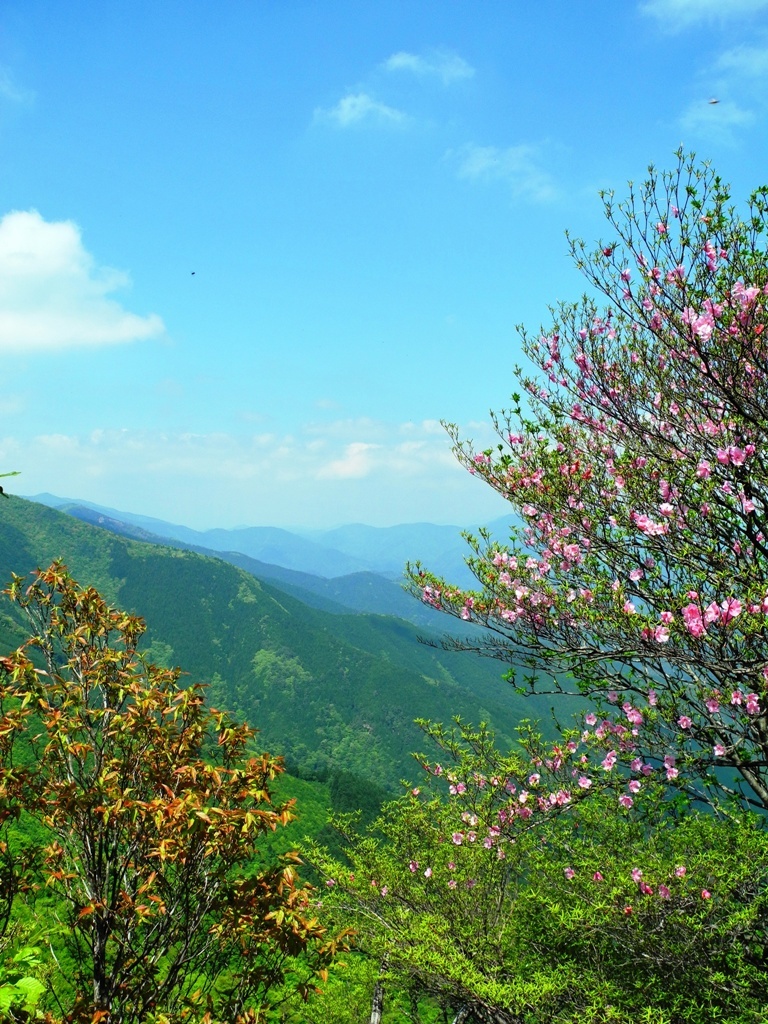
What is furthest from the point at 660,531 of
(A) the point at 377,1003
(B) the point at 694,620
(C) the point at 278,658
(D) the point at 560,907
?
(C) the point at 278,658

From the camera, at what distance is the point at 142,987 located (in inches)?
176

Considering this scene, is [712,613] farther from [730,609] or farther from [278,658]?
[278,658]

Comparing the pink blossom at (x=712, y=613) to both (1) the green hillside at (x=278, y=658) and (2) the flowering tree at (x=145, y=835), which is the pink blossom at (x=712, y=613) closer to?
(2) the flowering tree at (x=145, y=835)

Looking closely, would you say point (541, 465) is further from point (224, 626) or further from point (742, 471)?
point (224, 626)

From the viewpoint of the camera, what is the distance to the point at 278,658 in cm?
14762

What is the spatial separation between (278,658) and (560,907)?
146 metres

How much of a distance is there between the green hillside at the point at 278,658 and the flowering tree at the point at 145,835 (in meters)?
109

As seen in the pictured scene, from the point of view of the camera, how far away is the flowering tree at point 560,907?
23.8 ft

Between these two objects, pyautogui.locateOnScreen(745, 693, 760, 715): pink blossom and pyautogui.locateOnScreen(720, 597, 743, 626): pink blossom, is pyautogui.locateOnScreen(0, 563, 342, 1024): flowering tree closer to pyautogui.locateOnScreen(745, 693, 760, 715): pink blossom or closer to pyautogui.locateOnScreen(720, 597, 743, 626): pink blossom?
pyautogui.locateOnScreen(720, 597, 743, 626): pink blossom

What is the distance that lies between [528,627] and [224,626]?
157 m

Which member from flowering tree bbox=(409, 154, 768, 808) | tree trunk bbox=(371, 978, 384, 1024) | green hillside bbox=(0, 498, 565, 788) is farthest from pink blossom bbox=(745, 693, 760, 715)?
green hillside bbox=(0, 498, 565, 788)

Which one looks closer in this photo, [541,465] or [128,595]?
[541,465]

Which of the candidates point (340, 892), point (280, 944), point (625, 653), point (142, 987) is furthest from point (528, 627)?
point (340, 892)

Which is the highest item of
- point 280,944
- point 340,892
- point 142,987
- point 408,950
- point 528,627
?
point 528,627
